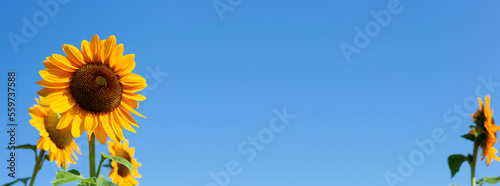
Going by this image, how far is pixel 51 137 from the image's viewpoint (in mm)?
4461

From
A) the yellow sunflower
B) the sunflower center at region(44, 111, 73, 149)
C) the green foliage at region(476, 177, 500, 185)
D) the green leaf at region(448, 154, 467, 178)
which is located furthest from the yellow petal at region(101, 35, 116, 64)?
the green foliage at region(476, 177, 500, 185)

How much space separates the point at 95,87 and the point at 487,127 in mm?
3964

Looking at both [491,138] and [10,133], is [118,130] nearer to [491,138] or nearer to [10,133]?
[10,133]

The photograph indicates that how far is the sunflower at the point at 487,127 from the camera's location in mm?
4879

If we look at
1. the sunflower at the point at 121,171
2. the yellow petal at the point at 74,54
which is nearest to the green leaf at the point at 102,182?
the yellow petal at the point at 74,54

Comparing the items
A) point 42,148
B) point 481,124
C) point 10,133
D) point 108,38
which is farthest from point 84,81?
point 481,124

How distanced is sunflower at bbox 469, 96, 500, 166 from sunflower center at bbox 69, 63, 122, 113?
3.78 meters

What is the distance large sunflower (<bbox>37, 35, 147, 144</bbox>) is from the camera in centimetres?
338

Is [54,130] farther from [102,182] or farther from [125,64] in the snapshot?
[102,182]

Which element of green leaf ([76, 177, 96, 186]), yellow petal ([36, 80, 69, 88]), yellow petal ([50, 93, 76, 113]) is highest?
yellow petal ([36, 80, 69, 88])

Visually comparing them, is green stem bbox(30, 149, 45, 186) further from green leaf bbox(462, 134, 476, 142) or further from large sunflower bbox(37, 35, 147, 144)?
green leaf bbox(462, 134, 476, 142)

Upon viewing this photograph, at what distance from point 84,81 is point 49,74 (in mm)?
269

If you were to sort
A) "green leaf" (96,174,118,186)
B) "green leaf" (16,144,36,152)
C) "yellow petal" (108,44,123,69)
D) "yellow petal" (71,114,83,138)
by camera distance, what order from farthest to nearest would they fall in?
"green leaf" (16,144,36,152)
"yellow petal" (108,44,123,69)
"yellow petal" (71,114,83,138)
"green leaf" (96,174,118,186)

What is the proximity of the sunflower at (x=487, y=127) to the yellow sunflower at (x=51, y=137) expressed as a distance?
4.24 metres
